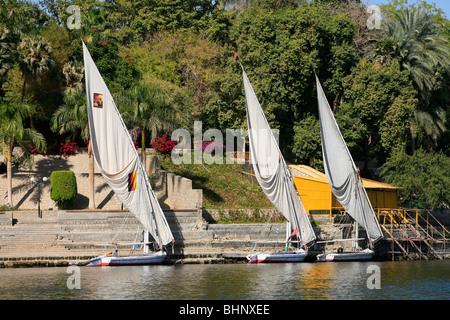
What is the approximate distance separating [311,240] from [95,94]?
51.0 feet

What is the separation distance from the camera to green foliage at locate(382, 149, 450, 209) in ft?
162

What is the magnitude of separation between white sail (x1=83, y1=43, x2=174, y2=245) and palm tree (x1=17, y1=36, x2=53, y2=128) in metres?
10.9

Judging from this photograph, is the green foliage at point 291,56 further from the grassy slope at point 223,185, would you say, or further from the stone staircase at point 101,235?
the stone staircase at point 101,235

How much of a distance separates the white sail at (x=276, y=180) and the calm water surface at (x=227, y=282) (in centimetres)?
343

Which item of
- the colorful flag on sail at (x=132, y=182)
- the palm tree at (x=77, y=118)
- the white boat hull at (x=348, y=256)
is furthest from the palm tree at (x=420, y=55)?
the colorful flag on sail at (x=132, y=182)

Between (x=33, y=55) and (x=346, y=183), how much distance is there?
24037mm

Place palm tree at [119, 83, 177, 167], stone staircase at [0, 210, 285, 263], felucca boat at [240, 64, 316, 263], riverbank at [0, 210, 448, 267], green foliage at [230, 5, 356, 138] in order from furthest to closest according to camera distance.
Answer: green foliage at [230, 5, 356, 138] < palm tree at [119, 83, 177, 167] < felucca boat at [240, 64, 316, 263] < stone staircase at [0, 210, 285, 263] < riverbank at [0, 210, 448, 267]

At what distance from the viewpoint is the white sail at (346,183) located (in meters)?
43.5

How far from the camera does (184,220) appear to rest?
4241 centimetres

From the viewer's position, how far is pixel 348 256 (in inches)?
1658

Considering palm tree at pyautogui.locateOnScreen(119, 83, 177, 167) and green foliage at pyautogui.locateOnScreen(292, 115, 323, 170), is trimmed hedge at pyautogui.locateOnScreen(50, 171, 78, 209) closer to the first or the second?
palm tree at pyautogui.locateOnScreen(119, 83, 177, 167)

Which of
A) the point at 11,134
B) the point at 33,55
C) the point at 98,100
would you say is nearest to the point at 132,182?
the point at 98,100

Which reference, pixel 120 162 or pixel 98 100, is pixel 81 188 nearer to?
pixel 120 162

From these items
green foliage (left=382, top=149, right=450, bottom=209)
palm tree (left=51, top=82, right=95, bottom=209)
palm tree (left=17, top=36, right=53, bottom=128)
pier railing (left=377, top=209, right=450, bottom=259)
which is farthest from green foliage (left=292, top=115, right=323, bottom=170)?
palm tree (left=17, top=36, right=53, bottom=128)
